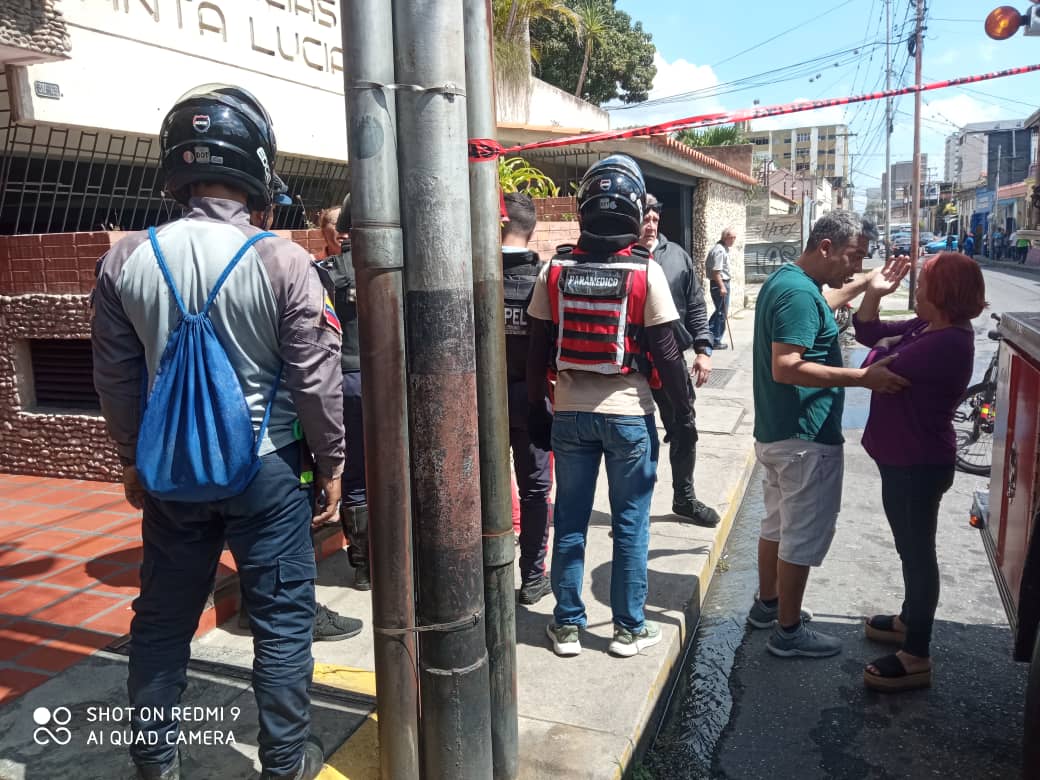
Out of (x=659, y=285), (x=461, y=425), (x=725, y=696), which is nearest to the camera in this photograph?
(x=461, y=425)

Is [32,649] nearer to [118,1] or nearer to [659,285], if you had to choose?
[659,285]

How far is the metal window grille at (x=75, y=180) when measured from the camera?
529 centimetres

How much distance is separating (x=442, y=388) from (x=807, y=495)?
6.48 ft

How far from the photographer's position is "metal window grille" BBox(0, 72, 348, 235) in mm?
5285

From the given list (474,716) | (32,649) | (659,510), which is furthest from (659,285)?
(32,649)

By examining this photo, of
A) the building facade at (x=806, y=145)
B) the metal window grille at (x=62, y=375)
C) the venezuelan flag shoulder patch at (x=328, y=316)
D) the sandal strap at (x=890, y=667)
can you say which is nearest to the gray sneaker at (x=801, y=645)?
the sandal strap at (x=890, y=667)

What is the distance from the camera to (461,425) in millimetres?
2217

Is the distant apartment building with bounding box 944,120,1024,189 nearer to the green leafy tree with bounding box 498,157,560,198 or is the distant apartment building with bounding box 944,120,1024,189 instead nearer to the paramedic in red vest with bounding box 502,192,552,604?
the green leafy tree with bounding box 498,157,560,198

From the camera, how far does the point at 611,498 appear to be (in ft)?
11.2

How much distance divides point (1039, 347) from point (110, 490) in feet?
16.3

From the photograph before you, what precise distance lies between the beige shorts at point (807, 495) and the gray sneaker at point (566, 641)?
94 cm

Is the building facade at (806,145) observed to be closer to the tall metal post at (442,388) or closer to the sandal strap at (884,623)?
the sandal strap at (884,623)

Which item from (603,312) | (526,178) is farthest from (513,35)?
(603,312)

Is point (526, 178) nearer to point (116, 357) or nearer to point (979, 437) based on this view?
point (979, 437)
